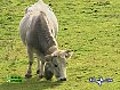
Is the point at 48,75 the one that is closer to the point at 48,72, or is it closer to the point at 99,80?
the point at 48,72

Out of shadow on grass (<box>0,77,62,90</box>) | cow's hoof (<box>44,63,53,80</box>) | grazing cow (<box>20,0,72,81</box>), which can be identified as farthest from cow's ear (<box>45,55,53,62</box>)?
shadow on grass (<box>0,77,62,90</box>)

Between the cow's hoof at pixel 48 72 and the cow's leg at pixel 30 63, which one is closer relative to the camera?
the cow's hoof at pixel 48 72

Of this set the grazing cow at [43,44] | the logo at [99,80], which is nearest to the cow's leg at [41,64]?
the grazing cow at [43,44]

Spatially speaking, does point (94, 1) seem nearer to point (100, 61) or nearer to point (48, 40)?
point (100, 61)

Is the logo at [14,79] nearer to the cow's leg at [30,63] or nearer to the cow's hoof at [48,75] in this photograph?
the cow's leg at [30,63]

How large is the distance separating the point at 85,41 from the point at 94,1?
5.83m

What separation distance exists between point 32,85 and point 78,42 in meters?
3.78

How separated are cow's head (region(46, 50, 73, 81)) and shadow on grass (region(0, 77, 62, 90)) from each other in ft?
0.73

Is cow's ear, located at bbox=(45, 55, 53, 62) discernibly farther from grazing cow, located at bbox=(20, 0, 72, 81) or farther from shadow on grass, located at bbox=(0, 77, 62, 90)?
shadow on grass, located at bbox=(0, 77, 62, 90)

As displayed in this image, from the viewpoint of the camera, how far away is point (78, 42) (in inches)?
576

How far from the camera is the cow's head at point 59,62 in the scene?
10.8 m

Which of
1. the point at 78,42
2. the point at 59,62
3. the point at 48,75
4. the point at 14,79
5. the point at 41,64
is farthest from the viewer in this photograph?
the point at 78,42

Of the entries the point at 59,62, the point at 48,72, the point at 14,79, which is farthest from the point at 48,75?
the point at 14,79

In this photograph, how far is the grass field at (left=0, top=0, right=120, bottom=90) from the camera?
11.3m
